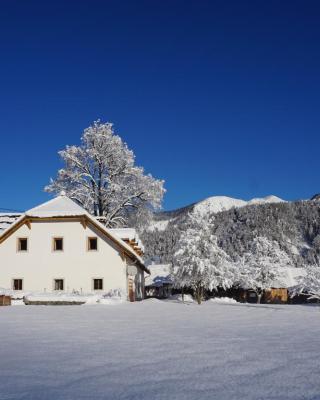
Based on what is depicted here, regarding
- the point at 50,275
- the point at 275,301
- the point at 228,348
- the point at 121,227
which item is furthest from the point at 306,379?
the point at 275,301

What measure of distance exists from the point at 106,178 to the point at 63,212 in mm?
5429

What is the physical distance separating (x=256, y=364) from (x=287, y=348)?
2.35 m

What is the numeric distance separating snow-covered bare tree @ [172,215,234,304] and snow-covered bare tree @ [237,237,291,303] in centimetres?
2377

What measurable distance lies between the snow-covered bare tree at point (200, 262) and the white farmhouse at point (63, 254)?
3.27 metres

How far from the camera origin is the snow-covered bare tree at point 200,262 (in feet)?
106

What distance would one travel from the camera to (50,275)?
33.5 metres

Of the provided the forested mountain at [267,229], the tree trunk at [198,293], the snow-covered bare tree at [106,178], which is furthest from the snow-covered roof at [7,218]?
Answer: the forested mountain at [267,229]

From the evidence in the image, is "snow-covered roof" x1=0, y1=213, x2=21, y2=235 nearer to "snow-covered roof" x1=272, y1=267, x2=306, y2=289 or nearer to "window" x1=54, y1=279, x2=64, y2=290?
"window" x1=54, y1=279, x2=64, y2=290

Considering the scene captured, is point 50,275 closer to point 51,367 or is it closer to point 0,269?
point 0,269

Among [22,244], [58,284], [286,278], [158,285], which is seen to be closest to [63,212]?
[22,244]

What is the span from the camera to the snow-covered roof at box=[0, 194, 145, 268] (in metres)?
32.4

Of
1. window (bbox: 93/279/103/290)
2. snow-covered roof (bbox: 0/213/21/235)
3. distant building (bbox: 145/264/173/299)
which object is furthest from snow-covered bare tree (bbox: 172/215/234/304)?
distant building (bbox: 145/264/173/299)

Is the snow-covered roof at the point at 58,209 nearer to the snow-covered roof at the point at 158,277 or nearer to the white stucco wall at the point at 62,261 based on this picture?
the white stucco wall at the point at 62,261

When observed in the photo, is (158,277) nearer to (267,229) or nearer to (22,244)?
(22,244)
